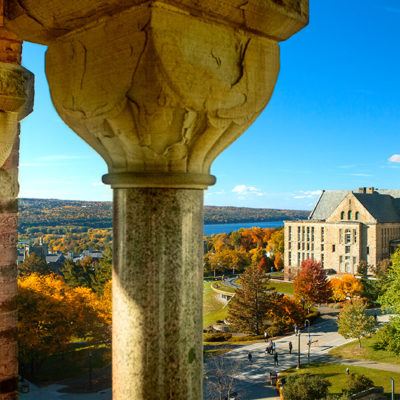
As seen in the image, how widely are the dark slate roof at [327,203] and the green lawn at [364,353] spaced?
32.0 metres

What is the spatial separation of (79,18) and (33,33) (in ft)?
0.94

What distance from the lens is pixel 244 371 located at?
27531 mm

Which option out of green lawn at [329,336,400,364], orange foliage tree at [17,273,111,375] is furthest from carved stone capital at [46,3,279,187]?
green lawn at [329,336,400,364]

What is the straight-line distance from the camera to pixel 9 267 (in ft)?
11.7

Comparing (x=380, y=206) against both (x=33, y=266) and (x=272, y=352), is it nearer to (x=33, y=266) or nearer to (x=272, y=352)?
(x=272, y=352)

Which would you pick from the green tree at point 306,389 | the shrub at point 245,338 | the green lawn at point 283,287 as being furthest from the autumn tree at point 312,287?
the green tree at point 306,389

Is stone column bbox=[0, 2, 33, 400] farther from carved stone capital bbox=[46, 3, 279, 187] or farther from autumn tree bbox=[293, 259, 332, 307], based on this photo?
autumn tree bbox=[293, 259, 332, 307]

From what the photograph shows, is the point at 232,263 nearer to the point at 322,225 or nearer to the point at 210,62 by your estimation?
the point at 322,225

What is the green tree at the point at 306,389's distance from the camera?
69.5ft

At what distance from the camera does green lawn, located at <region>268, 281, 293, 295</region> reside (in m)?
53.1

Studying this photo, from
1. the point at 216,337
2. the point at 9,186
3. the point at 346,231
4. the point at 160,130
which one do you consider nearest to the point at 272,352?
the point at 216,337

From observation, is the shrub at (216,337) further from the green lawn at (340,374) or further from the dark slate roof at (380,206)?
the dark slate roof at (380,206)

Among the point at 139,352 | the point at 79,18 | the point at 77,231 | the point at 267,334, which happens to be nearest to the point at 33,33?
the point at 79,18

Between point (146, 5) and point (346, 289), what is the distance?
4661 cm
